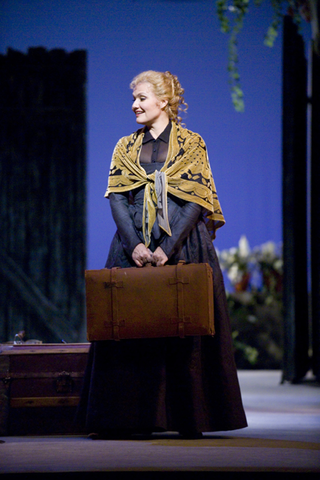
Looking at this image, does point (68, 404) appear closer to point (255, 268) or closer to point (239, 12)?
point (239, 12)

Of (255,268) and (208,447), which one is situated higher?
(255,268)

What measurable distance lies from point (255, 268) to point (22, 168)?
282 cm

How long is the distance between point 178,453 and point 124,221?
0.93 m

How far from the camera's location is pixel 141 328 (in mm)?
2424

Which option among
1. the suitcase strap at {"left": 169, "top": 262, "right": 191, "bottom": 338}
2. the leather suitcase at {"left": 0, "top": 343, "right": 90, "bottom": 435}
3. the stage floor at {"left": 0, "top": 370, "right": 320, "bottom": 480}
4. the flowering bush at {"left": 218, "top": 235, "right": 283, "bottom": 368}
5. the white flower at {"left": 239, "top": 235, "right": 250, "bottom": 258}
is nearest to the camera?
the stage floor at {"left": 0, "top": 370, "right": 320, "bottom": 480}

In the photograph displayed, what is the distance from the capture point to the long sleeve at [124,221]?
8.63ft

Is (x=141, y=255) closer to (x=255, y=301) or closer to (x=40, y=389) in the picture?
(x=40, y=389)

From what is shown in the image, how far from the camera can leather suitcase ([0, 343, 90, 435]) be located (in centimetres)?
279

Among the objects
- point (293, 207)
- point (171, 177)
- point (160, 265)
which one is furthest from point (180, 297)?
point (293, 207)

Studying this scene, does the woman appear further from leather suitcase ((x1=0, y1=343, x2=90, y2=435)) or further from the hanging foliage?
the hanging foliage

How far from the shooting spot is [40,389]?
281 centimetres

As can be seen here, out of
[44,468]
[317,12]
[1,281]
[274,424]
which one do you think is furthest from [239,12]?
[44,468]

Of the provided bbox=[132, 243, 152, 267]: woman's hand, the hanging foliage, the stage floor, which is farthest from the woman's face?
the hanging foliage

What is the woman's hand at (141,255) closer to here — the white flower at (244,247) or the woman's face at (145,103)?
the woman's face at (145,103)
